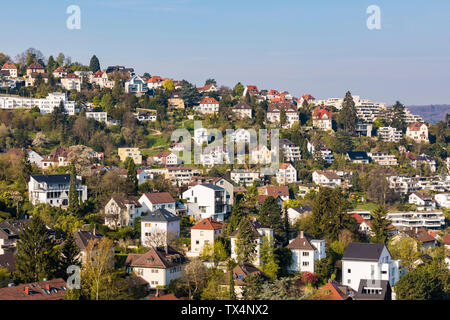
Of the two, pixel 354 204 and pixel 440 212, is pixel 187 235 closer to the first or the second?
pixel 354 204

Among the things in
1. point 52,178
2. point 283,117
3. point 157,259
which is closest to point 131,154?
point 52,178

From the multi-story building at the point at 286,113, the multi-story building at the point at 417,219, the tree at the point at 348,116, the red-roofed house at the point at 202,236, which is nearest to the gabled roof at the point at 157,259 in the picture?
the red-roofed house at the point at 202,236

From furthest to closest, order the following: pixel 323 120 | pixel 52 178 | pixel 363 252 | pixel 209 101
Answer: pixel 209 101 < pixel 323 120 < pixel 52 178 < pixel 363 252

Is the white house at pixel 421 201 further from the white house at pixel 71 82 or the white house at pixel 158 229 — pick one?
the white house at pixel 71 82

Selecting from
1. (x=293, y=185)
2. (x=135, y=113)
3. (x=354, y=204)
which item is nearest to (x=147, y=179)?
(x=293, y=185)

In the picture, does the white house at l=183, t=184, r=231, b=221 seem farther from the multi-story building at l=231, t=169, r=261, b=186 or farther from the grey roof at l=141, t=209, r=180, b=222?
the multi-story building at l=231, t=169, r=261, b=186

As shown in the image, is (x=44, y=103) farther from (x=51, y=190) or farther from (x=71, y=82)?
(x=51, y=190)

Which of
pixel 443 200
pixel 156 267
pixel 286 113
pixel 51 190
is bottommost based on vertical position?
pixel 443 200
